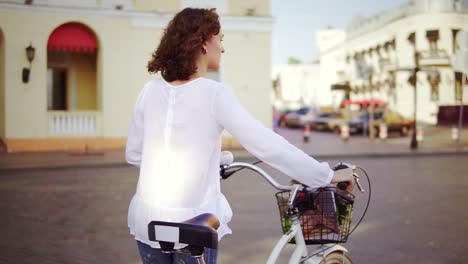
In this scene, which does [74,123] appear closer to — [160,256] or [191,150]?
[160,256]

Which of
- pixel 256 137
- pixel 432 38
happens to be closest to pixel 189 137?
pixel 256 137

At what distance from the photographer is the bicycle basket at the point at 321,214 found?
3160 mm

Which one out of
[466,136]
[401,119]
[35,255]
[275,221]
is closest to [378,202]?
[275,221]

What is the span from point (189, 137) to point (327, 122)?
131ft

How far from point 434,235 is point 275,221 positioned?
81.7 inches

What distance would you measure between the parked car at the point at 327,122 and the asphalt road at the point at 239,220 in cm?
2578

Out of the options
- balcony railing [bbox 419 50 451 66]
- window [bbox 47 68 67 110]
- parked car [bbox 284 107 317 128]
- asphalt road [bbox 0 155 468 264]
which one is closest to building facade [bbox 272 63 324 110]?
parked car [bbox 284 107 317 128]

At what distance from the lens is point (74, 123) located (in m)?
23.2

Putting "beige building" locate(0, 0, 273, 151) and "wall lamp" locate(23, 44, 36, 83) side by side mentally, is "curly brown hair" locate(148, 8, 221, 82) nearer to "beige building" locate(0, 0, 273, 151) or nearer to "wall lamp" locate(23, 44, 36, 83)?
"wall lamp" locate(23, 44, 36, 83)

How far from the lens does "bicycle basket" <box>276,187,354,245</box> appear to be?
10.4 ft

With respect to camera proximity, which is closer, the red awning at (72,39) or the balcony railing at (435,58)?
the red awning at (72,39)

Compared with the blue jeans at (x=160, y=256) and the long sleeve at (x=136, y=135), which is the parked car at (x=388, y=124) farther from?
the blue jeans at (x=160, y=256)

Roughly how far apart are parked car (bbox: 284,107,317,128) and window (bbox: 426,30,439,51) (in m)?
9.24

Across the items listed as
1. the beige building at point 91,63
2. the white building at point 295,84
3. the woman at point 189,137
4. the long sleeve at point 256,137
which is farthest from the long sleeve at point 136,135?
the white building at point 295,84
